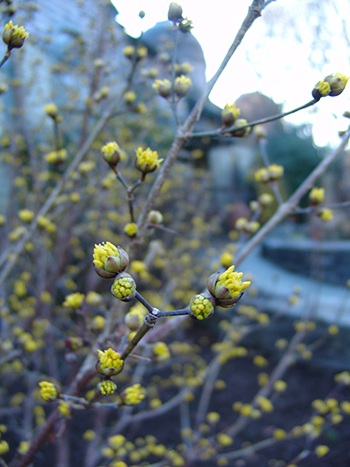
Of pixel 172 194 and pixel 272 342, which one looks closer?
pixel 272 342

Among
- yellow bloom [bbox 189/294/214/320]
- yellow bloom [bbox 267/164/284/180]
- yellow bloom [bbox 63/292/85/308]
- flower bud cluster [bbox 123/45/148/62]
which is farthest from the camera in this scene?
flower bud cluster [bbox 123/45/148/62]

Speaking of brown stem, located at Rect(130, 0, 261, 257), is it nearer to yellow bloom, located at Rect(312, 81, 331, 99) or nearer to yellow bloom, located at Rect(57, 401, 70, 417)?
yellow bloom, located at Rect(312, 81, 331, 99)

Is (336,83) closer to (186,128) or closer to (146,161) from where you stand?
(186,128)

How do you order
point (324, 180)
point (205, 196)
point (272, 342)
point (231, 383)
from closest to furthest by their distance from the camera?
point (231, 383), point (272, 342), point (205, 196), point (324, 180)

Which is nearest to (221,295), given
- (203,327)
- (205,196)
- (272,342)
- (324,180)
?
(272,342)

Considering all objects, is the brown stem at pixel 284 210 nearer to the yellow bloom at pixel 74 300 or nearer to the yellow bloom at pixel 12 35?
the yellow bloom at pixel 74 300

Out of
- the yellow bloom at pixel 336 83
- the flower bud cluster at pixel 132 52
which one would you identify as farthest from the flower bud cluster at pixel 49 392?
the flower bud cluster at pixel 132 52

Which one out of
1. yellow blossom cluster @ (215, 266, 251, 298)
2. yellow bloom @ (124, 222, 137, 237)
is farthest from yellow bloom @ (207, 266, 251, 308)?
yellow bloom @ (124, 222, 137, 237)

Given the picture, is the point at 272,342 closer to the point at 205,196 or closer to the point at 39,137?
the point at 205,196
